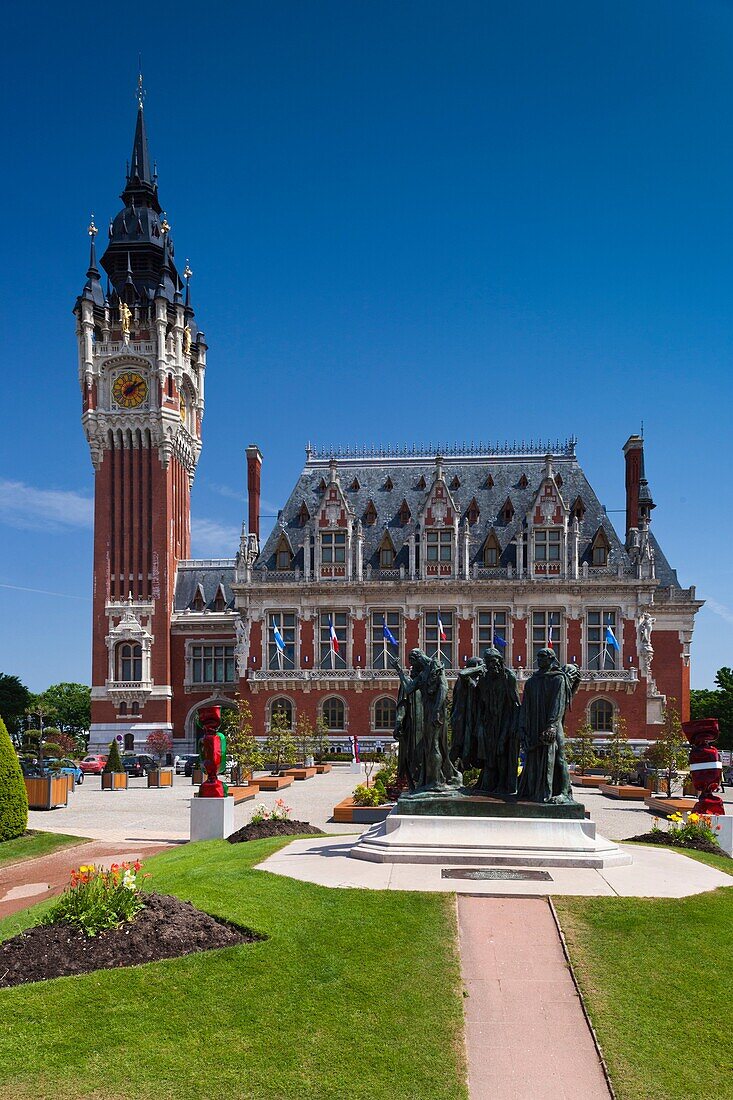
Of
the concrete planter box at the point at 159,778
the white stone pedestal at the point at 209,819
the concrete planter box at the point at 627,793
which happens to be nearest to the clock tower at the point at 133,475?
the concrete planter box at the point at 159,778

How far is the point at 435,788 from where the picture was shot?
60.2 ft

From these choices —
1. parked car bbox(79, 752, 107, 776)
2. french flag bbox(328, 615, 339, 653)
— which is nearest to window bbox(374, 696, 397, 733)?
french flag bbox(328, 615, 339, 653)

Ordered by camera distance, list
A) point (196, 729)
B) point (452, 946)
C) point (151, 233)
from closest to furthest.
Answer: point (452, 946)
point (196, 729)
point (151, 233)

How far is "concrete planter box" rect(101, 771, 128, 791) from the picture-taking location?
4388 cm

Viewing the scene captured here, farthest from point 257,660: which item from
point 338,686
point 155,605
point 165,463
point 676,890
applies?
point 676,890

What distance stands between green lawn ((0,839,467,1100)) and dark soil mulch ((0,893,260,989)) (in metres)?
0.30

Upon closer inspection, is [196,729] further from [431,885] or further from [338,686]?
[431,885]

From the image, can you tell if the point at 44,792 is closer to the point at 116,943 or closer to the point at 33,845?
Answer: the point at 33,845

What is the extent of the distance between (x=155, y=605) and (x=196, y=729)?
31.4 ft

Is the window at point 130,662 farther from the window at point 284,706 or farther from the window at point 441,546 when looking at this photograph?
the window at point 441,546

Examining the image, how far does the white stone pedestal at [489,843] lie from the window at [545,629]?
40.9 metres

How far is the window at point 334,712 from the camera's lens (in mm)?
58219

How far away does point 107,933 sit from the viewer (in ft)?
39.1

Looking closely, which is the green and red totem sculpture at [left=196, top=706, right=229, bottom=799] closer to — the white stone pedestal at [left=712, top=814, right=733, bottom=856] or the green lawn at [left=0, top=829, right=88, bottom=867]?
the green lawn at [left=0, top=829, right=88, bottom=867]
